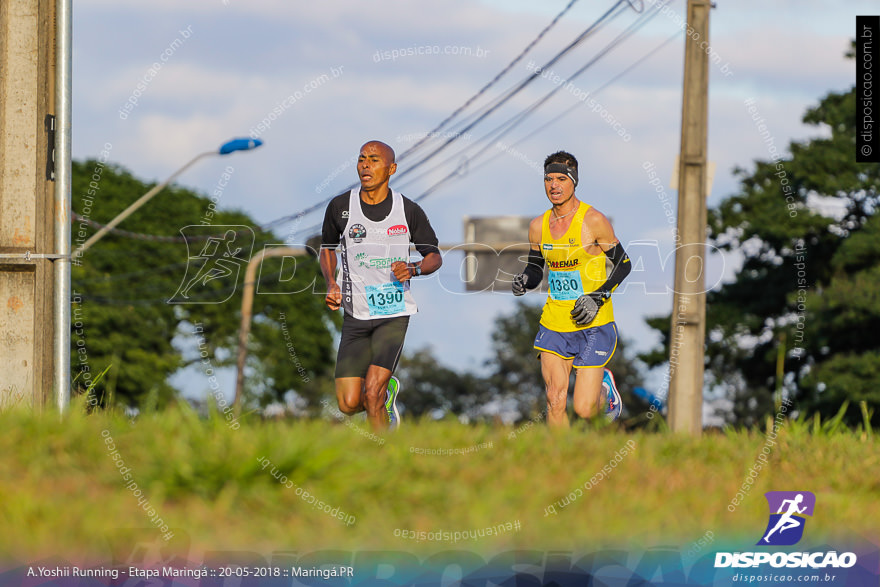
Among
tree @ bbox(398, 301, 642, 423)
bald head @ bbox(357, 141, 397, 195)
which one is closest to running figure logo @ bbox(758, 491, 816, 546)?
bald head @ bbox(357, 141, 397, 195)

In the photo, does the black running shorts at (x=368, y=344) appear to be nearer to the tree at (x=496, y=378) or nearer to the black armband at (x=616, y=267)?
the black armband at (x=616, y=267)

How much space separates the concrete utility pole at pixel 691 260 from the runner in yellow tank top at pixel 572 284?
4.30m

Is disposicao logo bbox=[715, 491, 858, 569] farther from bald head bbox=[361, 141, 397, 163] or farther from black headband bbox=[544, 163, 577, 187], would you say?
bald head bbox=[361, 141, 397, 163]

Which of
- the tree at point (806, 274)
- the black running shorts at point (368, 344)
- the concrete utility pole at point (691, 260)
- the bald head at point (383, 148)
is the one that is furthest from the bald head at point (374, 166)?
the tree at point (806, 274)

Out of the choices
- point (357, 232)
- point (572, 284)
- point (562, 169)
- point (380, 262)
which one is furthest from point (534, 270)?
point (357, 232)

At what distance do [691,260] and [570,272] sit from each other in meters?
4.60

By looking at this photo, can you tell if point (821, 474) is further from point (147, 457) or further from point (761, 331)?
point (761, 331)

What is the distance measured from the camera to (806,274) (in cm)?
3058

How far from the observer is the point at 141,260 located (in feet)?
128

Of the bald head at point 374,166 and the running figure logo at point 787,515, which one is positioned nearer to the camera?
the running figure logo at point 787,515

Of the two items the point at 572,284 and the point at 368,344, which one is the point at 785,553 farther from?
the point at 368,344

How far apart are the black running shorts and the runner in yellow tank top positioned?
3.14ft

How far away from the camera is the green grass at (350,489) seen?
4.63m

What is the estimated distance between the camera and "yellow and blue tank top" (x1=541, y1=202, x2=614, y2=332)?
8211 mm
